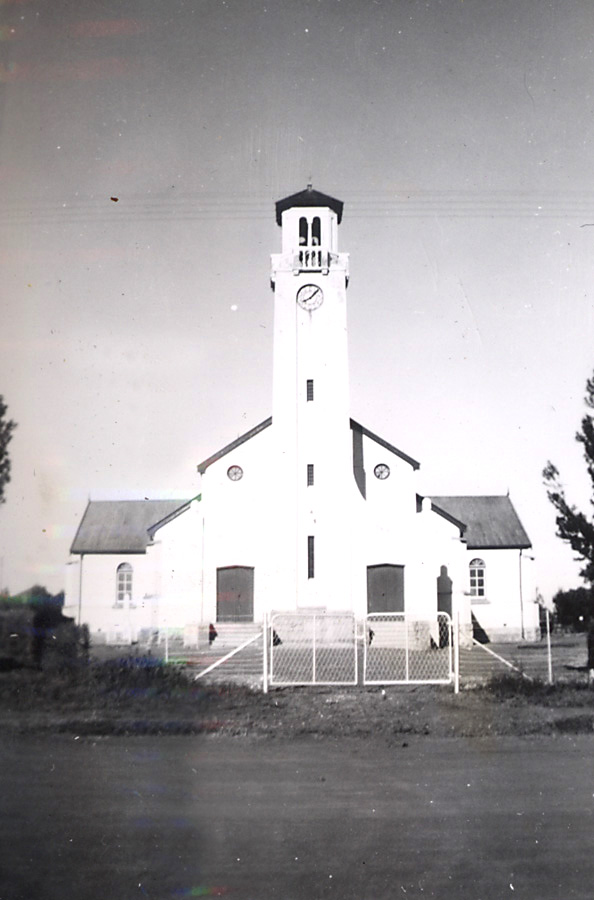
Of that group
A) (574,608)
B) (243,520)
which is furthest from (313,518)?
(574,608)

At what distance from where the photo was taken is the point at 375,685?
7430mm

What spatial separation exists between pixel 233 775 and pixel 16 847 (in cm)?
146

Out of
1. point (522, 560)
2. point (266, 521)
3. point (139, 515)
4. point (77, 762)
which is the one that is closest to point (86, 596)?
point (139, 515)

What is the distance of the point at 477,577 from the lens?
53.5ft

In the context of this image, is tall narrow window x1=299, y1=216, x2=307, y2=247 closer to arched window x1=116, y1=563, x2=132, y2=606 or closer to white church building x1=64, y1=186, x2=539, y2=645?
white church building x1=64, y1=186, x2=539, y2=645

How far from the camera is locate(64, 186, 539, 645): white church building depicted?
1333 cm

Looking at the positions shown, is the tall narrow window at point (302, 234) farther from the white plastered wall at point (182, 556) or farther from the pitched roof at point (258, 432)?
the white plastered wall at point (182, 556)

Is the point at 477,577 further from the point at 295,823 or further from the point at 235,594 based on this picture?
the point at 295,823

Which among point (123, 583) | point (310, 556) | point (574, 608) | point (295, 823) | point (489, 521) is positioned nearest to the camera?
point (295, 823)

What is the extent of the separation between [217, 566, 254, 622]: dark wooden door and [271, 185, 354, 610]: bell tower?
106cm

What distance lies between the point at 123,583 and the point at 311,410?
553 centimetres

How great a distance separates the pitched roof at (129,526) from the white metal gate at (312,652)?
3070 millimetres

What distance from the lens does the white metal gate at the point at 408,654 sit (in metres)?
7.42

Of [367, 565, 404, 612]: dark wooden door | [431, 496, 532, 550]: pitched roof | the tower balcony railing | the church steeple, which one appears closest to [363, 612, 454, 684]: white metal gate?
[367, 565, 404, 612]: dark wooden door
